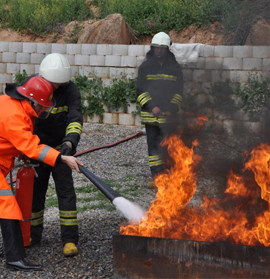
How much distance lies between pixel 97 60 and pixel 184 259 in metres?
8.71

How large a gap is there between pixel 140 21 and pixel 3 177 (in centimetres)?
1019

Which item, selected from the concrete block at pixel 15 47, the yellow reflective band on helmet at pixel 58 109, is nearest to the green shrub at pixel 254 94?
the yellow reflective band on helmet at pixel 58 109

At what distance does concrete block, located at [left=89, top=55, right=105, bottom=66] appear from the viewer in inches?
485

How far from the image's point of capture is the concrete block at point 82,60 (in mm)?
12466


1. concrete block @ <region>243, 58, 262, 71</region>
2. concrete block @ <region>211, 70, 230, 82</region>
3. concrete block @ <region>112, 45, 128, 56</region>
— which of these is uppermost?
concrete block @ <region>112, 45, 128, 56</region>

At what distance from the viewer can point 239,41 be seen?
11.0m

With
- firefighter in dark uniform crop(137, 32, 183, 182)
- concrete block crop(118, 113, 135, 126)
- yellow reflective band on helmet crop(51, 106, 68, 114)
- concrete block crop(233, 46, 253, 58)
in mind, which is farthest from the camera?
concrete block crop(118, 113, 135, 126)

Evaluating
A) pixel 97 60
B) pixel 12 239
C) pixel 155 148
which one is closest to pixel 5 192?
pixel 12 239

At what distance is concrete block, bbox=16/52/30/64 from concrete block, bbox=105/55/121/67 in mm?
2132

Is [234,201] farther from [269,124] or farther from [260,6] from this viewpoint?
[260,6]

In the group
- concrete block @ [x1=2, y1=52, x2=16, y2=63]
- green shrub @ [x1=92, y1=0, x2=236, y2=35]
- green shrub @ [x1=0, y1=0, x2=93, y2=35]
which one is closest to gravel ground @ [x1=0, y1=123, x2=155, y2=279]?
concrete block @ [x1=2, y1=52, x2=16, y2=63]

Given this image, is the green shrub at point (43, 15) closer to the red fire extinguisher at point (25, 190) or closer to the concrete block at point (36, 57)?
the concrete block at point (36, 57)

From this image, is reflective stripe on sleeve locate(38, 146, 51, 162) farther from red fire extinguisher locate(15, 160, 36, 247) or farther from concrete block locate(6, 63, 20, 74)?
concrete block locate(6, 63, 20, 74)

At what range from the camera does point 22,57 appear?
43.3 ft
